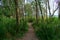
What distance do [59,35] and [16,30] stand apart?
4138mm

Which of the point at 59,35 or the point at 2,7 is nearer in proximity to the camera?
the point at 59,35

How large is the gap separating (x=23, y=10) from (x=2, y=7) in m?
14.9

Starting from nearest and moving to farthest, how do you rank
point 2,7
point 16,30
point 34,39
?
point 34,39
point 16,30
point 2,7

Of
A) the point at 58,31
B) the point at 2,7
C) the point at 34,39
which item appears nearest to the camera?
the point at 58,31

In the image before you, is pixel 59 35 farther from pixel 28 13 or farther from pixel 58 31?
pixel 28 13

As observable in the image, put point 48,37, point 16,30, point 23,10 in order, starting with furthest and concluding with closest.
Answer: point 23,10 < point 16,30 < point 48,37

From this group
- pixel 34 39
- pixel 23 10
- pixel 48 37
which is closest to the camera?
pixel 48 37

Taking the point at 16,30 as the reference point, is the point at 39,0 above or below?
above

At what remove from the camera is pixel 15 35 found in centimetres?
1334

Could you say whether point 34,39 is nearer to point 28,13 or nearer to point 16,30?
point 16,30

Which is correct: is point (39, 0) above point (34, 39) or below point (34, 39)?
above

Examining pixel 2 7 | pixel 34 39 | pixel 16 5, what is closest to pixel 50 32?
pixel 34 39

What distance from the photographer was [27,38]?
13211mm

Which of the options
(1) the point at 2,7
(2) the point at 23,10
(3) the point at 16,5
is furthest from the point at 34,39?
(2) the point at 23,10
